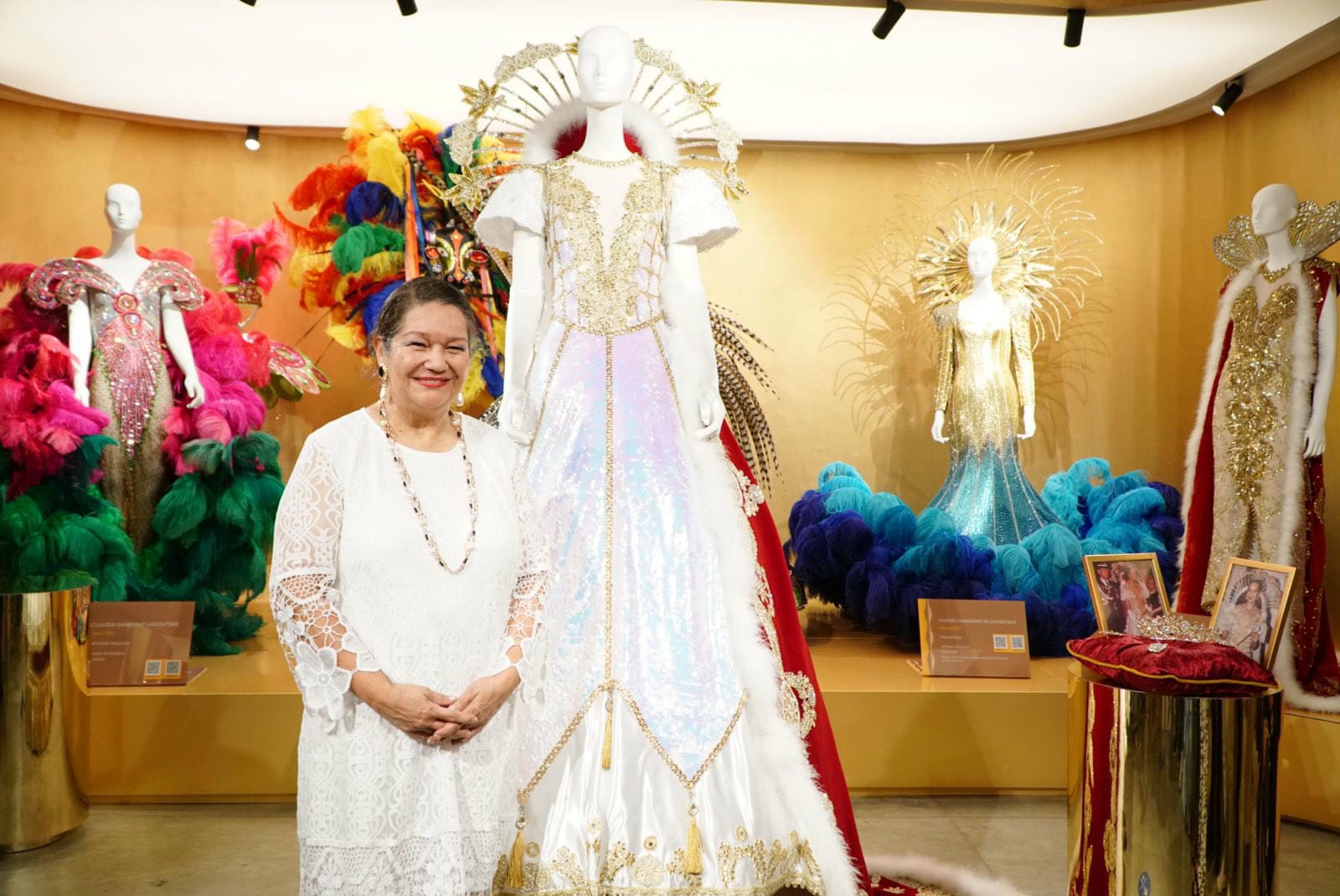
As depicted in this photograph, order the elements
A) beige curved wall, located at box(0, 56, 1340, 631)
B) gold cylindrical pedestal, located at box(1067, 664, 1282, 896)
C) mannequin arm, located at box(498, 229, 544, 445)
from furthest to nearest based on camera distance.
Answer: beige curved wall, located at box(0, 56, 1340, 631), mannequin arm, located at box(498, 229, 544, 445), gold cylindrical pedestal, located at box(1067, 664, 1282, 896)

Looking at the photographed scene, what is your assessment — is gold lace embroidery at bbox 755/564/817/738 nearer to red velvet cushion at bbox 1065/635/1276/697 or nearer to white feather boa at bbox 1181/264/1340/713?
red velvet cushion at bbox 1065/635/1276/697

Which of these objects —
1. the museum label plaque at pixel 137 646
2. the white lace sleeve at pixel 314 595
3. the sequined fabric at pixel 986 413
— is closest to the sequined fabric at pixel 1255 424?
the sequined fabric at pixel 986 413

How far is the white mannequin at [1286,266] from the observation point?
13.1ft

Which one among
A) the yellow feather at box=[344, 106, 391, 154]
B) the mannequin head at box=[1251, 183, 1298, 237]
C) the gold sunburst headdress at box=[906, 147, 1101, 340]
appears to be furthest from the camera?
the gold sunburst headdress at box=[906, 147, 1101, 340]

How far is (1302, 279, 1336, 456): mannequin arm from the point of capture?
3.97 meters

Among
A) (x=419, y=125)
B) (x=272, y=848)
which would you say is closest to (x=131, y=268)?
(x=419, y=125)

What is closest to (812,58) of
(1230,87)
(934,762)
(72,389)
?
(1230,87)

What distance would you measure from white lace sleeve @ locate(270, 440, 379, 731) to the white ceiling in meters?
3.03

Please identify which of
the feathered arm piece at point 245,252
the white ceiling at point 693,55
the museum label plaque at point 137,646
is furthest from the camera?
the feathered arm piece at point 245,252

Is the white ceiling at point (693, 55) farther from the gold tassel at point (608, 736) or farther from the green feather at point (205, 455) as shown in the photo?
the gold tassel at point (608, 736)

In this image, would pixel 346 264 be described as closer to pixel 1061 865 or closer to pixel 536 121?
pixel 536 121

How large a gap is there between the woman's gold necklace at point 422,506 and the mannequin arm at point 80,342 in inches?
113

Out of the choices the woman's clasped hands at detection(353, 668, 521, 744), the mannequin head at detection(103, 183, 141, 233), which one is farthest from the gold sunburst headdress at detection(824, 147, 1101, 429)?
the woman's clasped hands at detection(353, 668, 521, 744)

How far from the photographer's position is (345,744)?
190 cm
